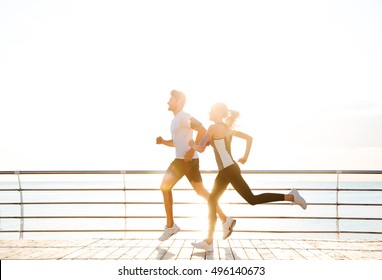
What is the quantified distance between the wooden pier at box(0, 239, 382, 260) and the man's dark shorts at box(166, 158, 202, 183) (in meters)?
0.92

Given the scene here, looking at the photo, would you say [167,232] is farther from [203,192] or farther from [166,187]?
[203,192]

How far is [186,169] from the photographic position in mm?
5742

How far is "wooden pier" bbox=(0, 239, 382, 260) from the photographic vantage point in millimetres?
5324

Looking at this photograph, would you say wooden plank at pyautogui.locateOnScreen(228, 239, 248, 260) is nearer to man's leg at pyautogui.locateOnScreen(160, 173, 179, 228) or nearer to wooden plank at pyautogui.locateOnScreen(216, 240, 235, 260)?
wooden plank at pyautogui.locateOnScreen(216, 240, 235, 260)

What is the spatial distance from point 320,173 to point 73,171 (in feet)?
12.4

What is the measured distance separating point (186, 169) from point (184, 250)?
3.32 ft

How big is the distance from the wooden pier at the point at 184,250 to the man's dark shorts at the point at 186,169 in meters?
0.92

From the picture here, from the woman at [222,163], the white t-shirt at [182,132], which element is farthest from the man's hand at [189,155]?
the woman at [222,163]

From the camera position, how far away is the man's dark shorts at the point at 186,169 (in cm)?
573

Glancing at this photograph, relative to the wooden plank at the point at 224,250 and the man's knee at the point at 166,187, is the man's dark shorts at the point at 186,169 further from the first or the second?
the wooden plank at the point at 224,250

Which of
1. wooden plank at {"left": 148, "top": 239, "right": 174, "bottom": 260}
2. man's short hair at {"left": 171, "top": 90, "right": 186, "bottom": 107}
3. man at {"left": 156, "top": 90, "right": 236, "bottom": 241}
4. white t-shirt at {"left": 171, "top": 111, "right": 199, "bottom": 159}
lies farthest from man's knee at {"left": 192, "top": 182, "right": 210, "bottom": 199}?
man's short hair at {"left": 171, "top": 90, "right": 186, "bottom": 107}

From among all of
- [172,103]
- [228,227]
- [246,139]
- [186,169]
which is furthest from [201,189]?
[172,103]

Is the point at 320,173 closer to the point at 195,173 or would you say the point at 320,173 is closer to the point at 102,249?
the point at 195,173

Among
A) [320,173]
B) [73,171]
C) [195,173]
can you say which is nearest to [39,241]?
[73,171]
